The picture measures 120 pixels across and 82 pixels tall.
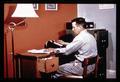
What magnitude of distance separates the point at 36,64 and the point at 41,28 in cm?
59

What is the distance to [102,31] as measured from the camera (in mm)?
3740

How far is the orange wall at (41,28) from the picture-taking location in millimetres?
3225

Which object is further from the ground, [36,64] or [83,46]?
[83,46]

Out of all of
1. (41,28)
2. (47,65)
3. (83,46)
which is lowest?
(47,65)

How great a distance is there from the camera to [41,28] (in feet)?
11.4

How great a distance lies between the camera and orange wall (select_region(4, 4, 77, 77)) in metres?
3.22

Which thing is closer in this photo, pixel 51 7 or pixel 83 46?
pixel 83 46

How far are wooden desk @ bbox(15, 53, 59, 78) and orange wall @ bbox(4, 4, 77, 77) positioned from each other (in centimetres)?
15

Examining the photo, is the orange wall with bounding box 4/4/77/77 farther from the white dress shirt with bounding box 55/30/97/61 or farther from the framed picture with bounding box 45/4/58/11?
the white dress shirt with bounding box 55/30/97/61

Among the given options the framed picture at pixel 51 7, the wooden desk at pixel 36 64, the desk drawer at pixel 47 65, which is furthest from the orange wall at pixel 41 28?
the desk drawer at pixel 47 65

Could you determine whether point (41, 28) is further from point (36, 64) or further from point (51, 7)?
point (36, 64)

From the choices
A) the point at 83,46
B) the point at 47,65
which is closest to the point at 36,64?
the point at 47,65

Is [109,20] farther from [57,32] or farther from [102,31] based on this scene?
[57,32]

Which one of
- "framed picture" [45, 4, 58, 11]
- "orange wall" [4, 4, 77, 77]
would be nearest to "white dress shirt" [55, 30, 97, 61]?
"orange wall" [4, 4, 77, 77]
